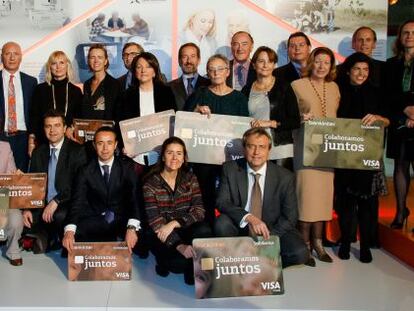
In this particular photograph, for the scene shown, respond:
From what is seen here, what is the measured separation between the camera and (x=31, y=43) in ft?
18.7

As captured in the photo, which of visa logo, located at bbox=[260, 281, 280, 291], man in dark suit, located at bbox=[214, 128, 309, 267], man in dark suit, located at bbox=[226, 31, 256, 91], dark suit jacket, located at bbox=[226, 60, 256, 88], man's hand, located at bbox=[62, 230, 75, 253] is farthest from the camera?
dark suit jacket, located at bbox=[226, 60, 256, 88]

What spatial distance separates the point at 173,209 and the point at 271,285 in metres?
0.93

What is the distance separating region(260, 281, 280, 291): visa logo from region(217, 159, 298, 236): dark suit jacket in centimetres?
46

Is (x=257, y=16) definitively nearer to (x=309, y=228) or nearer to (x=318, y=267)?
(x=309, y=228)

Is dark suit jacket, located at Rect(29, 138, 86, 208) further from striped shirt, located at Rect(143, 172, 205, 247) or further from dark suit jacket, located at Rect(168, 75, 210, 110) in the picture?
dark suit jacket, located at Rect(168, 75, 210, 110)

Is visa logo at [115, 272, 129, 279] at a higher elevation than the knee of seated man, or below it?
below

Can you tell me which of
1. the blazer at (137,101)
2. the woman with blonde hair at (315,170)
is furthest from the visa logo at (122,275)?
the woman with blonde hair at (315,170)

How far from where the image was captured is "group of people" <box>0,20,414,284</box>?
3.56 m

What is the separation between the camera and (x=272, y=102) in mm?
3783

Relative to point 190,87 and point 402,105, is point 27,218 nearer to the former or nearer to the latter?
point 190,87

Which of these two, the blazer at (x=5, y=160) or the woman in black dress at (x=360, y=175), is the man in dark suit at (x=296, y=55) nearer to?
the woman in black dress at (x=360, y=175)

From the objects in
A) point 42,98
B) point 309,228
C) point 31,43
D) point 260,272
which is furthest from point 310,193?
point 31,43

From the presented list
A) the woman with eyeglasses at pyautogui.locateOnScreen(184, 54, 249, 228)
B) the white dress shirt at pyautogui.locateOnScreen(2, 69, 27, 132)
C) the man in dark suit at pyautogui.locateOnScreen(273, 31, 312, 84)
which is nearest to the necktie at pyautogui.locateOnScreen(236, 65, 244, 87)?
the man in dark suit at pyautogui.locateOnScreen(273, 31, 312, 84)

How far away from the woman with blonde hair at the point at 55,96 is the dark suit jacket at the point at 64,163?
38 cm
